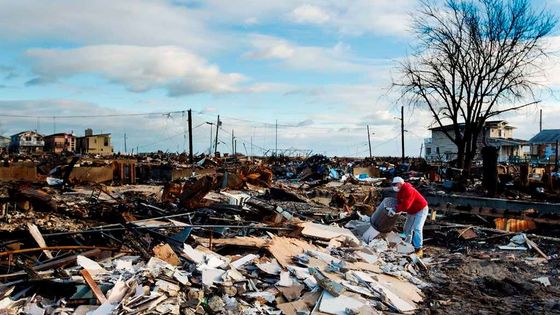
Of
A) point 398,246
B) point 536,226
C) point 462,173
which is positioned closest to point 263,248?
point 398,246

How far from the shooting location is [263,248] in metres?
7.99

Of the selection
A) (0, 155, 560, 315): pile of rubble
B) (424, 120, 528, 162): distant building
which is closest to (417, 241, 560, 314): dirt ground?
(0, 155, 560, 315): pile of rubble

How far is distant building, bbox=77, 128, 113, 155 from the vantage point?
6229cm

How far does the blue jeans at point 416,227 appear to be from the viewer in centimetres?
1003

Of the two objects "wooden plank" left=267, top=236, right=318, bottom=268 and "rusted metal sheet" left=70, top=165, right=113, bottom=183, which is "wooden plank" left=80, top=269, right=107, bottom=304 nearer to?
"wooden plank" left=267, top=236, right=318, bottom=268

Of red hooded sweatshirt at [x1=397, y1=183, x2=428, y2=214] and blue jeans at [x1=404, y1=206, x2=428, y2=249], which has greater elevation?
red hooded sweatshirt at [x1=397, y1=183, x2=428, y2=214]

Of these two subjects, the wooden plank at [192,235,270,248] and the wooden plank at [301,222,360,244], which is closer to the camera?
the wooden plank at [192,235,270,248]

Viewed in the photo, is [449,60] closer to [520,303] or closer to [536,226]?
[536,226]

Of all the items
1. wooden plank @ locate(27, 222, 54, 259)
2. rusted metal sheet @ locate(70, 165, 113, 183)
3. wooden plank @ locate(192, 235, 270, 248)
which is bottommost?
wooden plank @ locate(192, 235, 270, 248)

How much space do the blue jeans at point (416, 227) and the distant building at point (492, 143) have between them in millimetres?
44517

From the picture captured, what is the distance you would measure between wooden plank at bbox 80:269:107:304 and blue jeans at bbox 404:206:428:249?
6.21m

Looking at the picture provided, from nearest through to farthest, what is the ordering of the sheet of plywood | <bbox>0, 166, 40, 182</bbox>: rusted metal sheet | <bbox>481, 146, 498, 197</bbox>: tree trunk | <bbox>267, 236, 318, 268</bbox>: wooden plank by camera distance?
the sheet of plywood, <bbox>267, 236, 318, 268</bbox>: wooden plank, <bbox>481, 146, 498, 197</bbox>: tree trunk, <bbox>0, 166, 40, 182</bbox>: rusted metal sheet

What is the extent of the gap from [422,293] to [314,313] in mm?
2069

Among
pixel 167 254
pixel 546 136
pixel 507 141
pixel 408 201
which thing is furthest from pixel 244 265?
pixel 546 136
